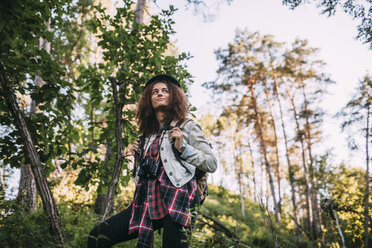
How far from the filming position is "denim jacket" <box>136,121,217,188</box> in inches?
75.5

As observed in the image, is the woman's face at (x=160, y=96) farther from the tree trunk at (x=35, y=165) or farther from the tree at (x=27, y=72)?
the tree trunk at (x=35, y=165)

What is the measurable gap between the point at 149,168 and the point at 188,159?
1.24 ft

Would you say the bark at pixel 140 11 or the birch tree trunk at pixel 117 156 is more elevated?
the bark at pixel 140 11

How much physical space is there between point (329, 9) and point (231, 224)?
35.9ft

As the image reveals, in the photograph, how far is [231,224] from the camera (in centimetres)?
1243

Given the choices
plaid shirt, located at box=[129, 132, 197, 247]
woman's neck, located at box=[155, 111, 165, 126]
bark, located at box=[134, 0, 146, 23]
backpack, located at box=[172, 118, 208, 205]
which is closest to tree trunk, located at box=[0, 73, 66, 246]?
plaid shirt, located at box=[129, 132, 197, 247]

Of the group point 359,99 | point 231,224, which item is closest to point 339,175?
point 359,99

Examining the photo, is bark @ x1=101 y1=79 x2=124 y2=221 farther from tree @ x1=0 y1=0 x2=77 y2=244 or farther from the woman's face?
the woman's face

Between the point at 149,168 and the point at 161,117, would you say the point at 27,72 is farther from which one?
the point at 149,168

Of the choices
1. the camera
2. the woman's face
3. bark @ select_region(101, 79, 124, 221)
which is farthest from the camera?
bark @ select_region(101, 79, 124, 221)

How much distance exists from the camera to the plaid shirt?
1.6 inches

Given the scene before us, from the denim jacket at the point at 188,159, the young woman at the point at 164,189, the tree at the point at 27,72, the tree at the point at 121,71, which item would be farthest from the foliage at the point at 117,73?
the denim jacket at the point at 188,159

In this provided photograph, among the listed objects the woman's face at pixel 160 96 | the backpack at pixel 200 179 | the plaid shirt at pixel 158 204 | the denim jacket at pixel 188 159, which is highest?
the woman's face at pixel 160 96

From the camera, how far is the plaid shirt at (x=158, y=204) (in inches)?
71.7
